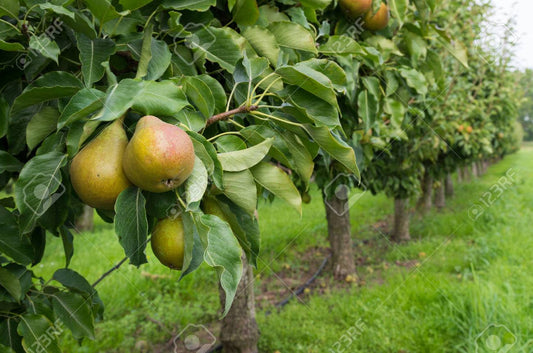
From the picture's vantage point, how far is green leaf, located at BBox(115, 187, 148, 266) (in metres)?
0.70

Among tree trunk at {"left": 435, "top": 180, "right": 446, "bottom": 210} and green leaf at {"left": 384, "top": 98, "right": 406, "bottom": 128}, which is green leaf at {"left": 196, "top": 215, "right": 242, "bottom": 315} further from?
tree trunk at {"left": 435, "top": 180, "right": 446, "bottom": 210}

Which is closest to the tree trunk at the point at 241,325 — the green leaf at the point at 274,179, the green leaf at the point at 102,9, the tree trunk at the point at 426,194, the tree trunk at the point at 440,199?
the green leaf at the point at 274,179

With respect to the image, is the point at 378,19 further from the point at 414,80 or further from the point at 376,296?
the point at 376,296

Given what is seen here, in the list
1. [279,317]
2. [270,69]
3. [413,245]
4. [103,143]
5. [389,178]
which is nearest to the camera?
[103,143]

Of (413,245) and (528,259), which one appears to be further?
(413,245)

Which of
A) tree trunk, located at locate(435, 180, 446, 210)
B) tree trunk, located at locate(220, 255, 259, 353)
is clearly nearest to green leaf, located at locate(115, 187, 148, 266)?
tree trunk, located at locate(220, 255, 259, 353)

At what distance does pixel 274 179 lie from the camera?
2.87 ft

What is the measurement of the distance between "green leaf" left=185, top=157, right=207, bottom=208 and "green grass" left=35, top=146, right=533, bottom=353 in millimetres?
771

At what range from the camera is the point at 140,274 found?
4.91 m

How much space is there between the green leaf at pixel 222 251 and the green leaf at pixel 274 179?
0.19 metres

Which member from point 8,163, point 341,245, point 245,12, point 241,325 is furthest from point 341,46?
point 341,245

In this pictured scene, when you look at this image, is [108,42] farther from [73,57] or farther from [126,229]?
[126,229]

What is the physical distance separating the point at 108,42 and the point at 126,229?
400 millimetres

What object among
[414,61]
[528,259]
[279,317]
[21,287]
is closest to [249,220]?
[21,287]
